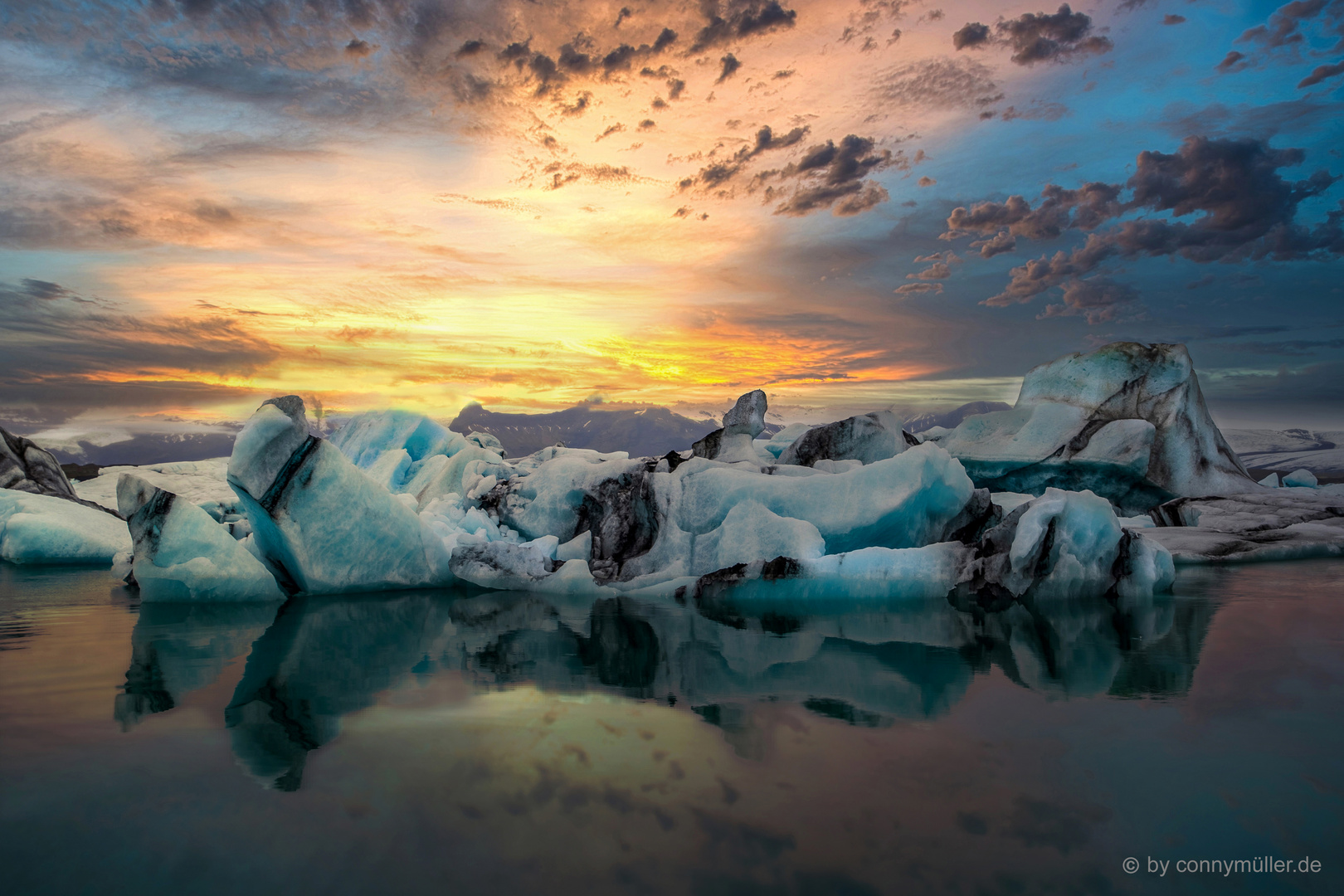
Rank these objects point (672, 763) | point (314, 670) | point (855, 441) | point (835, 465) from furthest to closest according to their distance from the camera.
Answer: point (855, 441)
point (835, 465)
point (314, 670)
point (672, 763)

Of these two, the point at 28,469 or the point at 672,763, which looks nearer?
the point at 672,763

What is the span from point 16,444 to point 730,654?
60.9ft

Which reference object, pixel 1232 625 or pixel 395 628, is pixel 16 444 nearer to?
pixel 395 628

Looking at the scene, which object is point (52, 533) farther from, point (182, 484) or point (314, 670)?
point (314, 670)

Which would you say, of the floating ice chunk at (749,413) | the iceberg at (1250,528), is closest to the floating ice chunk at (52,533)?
the floating ice chunk at (749,413)

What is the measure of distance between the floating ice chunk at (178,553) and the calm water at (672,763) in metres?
2.18

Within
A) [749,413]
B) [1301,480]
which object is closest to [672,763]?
[749,413]

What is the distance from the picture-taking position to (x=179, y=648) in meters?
5.66

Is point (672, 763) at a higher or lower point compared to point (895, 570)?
higher

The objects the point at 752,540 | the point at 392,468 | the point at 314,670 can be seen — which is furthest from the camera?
the point at 392,468

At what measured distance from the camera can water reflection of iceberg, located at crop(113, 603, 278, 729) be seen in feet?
13.6

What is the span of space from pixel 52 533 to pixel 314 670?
11388 mm

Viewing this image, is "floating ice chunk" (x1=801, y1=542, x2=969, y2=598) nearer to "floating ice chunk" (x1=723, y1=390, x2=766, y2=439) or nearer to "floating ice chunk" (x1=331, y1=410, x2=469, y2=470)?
"floating ice chunk" (x1=723, y1=390, x2=766, y2=439)

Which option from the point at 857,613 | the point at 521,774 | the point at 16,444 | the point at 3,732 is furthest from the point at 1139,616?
the point at 16,444
